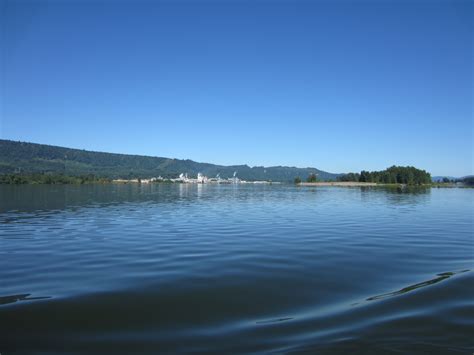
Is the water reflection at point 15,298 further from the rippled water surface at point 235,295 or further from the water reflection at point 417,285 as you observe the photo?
the water reflection at point 417,285

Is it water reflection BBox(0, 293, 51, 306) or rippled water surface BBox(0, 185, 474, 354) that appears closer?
rippled water surface BBox(0, 185, 474, 354)

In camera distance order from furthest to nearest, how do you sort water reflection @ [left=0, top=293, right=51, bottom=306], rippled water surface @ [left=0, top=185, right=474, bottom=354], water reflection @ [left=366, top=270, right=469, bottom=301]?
water reflection @ [left=366, top=270, right=469, bottom=301]
water reflection @ [left=0, top=293, right=51, bottom=306]
rippled water surface @ [left=0, top=185, right=474, bottom=354]

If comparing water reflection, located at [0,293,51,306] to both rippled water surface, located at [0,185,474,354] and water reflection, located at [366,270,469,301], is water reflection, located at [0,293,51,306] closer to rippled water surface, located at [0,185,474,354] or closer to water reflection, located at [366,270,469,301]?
rippled water surface, located at [0,185,474,354]

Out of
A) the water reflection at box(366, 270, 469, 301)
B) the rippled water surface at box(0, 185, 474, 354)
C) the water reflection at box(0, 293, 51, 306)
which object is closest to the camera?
the rippled water surface at box(0, 185, 474, 354)

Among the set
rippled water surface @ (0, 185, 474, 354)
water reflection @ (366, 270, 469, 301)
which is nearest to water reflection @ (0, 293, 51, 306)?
rippled water surface @ (0, 185, 474, 354)

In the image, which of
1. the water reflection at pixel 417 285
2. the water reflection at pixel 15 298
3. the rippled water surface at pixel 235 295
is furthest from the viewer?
the water reflection at pixel 417 285

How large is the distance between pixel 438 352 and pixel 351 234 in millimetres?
16666

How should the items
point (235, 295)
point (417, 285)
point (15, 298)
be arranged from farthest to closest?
point (417, 285)
point (235, 295)
point (15, 298)

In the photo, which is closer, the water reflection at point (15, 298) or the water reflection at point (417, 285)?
the water reflection at point (15, 298)

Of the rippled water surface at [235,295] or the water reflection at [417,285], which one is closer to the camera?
the rippled water surface at [235,295]

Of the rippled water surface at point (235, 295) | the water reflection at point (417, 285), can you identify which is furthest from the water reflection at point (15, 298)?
the water reflection at point (417, 285)

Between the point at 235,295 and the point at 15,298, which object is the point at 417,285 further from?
the point at 15,298

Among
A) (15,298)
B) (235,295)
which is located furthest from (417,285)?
(15,298)

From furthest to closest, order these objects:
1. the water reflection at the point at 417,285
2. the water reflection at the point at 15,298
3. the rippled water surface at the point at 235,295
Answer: the water reflection at the point at 417,285 → the water reflection at the point at 15,298 → the rippled water surface at the point at 235,295
